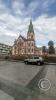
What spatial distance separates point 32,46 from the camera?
93.7 meters

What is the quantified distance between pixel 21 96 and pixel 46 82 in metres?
2.04

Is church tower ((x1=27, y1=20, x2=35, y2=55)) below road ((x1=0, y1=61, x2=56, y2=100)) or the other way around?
the other way around

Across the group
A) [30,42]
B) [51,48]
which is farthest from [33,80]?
[51,48]

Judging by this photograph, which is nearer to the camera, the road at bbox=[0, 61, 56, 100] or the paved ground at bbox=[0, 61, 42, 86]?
the road at bbox=[0, 61, 56, 100]

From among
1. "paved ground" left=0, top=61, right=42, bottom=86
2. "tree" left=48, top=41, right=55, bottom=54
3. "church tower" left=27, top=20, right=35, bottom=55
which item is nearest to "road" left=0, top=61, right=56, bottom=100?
"paved ground" left=0, top=61, right=42, bottom=86

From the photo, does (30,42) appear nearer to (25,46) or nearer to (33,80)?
(25,46)

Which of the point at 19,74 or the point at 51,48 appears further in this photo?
the point at 51,48

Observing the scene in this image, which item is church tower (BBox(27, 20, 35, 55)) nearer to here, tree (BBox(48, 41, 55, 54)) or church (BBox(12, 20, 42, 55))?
church (BBox(12, 20, 42, 55))

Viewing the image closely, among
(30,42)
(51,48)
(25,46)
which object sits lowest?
(51,48)

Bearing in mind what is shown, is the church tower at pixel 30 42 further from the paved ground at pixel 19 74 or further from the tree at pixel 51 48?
the paved ground at pixel 19 74

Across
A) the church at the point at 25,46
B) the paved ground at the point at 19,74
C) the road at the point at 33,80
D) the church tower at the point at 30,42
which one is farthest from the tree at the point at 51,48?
the road at the point at 33,80

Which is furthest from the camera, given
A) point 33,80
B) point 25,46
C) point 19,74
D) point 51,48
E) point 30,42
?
point 51,48

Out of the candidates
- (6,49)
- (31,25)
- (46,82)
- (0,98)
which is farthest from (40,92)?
(6,49)

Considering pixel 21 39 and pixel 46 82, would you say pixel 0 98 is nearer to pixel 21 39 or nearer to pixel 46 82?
pixel 46 82
